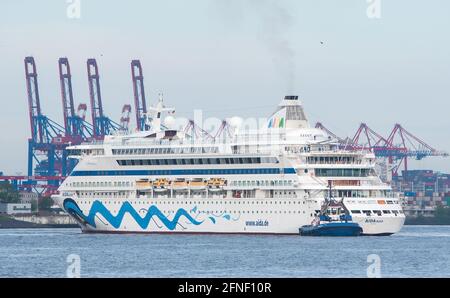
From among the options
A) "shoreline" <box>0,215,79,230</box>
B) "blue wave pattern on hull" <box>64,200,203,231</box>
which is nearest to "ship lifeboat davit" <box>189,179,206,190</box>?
"blue wave pattern on hull" <box>64,200,203,231</box>

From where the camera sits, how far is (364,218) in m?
59.4

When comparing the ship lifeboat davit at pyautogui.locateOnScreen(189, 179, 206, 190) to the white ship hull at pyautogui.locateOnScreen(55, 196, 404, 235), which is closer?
A: the white ship hull at pyautogui.locateOnScreen(55, 196, 404, 235)

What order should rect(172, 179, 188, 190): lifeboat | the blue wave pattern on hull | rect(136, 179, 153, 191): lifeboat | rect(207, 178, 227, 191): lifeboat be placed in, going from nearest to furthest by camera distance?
rect(207, 178, 227, 191): lifeboat
the blue wave pattern on hull
rect(172, 179, 188, 190): lifeboat
rect(136, 179, 153, 191): lifeboat

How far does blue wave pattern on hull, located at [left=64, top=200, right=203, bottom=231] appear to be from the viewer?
2517 inches

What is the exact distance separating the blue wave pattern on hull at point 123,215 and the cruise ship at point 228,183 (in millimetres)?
59

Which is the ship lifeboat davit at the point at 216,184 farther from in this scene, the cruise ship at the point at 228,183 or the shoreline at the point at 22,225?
the shoreline at the point at 22,225

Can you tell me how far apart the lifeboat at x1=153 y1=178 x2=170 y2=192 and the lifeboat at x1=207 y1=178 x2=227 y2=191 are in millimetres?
2930

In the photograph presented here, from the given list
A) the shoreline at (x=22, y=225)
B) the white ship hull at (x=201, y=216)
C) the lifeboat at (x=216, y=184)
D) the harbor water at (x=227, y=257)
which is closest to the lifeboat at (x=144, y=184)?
the white ship hull at (x=201, y=216)

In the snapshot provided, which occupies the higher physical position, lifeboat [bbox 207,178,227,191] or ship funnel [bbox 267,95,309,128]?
ship funnel [bbox 267,95,309,128]

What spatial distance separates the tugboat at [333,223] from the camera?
191ft

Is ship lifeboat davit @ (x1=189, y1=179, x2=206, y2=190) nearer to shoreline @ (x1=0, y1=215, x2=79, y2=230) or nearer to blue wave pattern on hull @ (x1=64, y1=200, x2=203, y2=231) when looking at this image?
blue wave pattern on hull @ (x1=64, y1=200, x2=203, y2=231)
